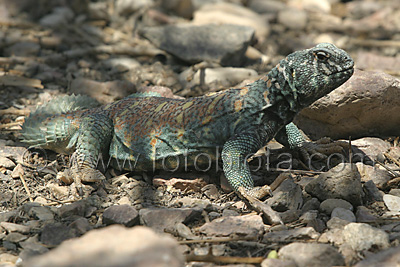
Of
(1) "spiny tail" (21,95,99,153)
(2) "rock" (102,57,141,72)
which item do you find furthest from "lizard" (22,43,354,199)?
(2) "rock" (102,57,141,72)

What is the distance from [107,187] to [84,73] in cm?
309

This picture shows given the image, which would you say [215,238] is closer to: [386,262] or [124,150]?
[386,262]

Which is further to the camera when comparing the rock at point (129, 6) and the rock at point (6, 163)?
the rock at point (129, 6)

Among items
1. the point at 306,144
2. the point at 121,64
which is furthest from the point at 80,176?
the point at 121,64

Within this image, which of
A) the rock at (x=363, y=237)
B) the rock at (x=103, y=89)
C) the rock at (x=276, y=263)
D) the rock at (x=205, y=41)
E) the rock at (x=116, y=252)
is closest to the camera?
the rock at (x=116, y=252)

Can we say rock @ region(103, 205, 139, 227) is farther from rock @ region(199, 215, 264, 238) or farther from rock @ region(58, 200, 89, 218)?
rock @ region(199, 215, 264, 238)

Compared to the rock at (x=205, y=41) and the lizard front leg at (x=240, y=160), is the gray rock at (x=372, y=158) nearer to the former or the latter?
the lizard front leg at (x=240, y=160)

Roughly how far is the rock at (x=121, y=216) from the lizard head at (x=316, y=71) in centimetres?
195

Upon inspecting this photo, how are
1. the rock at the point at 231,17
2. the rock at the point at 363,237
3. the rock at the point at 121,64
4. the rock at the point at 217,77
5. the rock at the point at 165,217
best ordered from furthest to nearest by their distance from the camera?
1. the rock at the point at 231,17
2. the rock at the point at 121,64
3. the rock at the point at 217,77
4. the rock at the point at 165,217
5. the rock at the point at 363,237

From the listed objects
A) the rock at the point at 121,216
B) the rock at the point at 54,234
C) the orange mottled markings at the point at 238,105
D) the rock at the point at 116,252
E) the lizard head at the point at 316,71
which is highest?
the lizard head at the point at 316,71

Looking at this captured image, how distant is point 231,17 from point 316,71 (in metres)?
5.23

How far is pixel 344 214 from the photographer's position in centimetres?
392

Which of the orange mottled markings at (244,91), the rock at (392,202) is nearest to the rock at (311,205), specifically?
the rock at (392,202)

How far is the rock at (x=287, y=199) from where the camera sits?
423 centimetres
